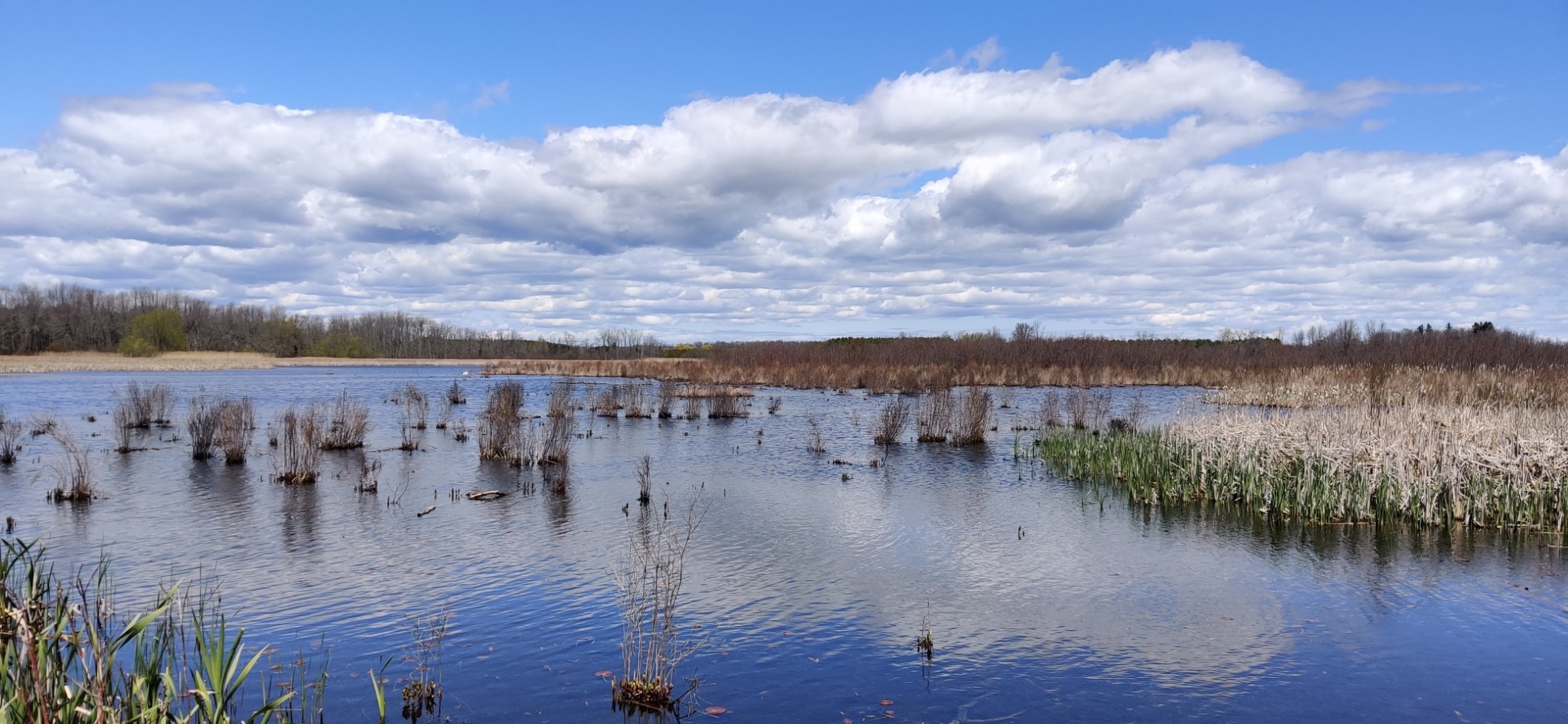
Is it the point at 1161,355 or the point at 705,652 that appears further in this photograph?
the point at 1161,355

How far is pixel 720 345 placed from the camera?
310 feet

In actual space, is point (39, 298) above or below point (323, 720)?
above

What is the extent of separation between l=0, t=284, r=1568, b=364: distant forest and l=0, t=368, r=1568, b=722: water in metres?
32.5

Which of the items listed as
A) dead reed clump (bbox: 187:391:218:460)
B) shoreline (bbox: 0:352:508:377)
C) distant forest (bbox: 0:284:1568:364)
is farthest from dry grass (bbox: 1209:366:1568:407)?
shoreline (bbox: 0:352:508:377)

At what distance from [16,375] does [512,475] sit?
69.9 m

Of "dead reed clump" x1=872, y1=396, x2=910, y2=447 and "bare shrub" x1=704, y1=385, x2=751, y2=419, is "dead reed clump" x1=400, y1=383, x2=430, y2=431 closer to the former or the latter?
"bare shrub" x1=704, y1=385, x2=751, y2=419

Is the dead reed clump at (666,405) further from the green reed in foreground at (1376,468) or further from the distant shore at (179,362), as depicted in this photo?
the distant shore at (179,362)

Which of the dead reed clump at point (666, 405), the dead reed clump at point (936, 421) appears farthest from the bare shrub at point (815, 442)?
the dead reed clump at point (666, 405)

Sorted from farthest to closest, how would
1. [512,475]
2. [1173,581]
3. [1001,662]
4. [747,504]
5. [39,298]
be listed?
[39,298] → [512,475] → [747,504] → [1173,581] → [1001,662]

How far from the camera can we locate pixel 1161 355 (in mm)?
56750

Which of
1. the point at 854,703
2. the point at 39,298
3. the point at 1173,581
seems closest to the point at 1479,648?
the point at 1173,581

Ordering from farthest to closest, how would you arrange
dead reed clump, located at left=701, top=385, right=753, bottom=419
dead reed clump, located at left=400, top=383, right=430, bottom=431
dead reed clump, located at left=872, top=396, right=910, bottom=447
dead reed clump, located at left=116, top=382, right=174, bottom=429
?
dead reed clump, located at left=701, top=385, right=753, bottom=419
dead reed clump, located at left=400, top=383, right=430, bottom=431
dead reed clump, located at left=116, top=382, right=174, bottom=429
dead reed clump, located at left=872, top=396, right=910, bottom=447

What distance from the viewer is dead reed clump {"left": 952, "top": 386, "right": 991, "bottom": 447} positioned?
1000 inches

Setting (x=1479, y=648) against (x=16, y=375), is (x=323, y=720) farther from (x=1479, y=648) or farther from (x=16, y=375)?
(x=16, y=375)
